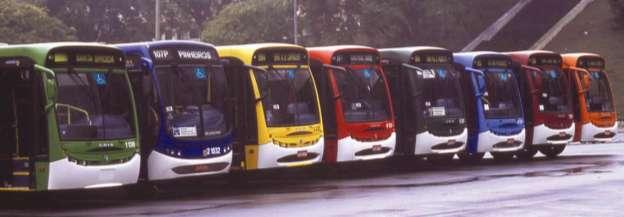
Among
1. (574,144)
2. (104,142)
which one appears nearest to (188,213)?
(104,142)

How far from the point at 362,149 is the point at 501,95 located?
494 centimetres

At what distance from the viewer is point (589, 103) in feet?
97.0

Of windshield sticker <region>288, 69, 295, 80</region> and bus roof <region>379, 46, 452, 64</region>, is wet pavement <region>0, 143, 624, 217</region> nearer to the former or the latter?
windshield sticker <region>288, 69, 295, 80</region>

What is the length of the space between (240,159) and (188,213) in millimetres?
5503

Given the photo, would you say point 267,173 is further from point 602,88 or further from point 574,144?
point 574,144

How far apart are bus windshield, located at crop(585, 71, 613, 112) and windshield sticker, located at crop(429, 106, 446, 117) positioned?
5.55 meters

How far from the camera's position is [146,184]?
66.9ft

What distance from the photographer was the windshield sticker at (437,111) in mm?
25359

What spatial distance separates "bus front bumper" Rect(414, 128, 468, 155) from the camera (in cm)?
2508

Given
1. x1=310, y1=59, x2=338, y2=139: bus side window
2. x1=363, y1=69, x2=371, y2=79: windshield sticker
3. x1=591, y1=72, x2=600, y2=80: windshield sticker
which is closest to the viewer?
x1=310, y1=59, x2=338, y2=139: bus side window

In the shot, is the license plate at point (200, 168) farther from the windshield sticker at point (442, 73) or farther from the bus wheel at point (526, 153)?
the bus wheel at point (526, 153)

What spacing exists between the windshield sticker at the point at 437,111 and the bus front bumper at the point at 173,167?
6681mm

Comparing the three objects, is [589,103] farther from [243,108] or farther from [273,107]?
[243,108]

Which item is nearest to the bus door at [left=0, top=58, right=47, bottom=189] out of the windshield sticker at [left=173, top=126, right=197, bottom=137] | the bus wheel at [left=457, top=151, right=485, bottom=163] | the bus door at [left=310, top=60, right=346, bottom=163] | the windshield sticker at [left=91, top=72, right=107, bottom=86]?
the windshield sticker at [left=91, top=72, right=107, bottom=86]
